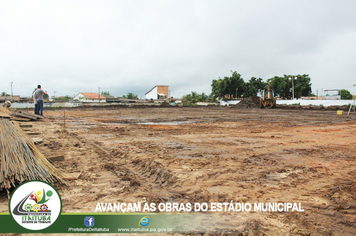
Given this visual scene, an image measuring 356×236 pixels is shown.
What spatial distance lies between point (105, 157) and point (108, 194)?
195 centimetres

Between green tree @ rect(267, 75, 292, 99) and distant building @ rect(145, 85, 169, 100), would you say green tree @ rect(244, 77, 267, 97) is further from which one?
distant building @ rect(145, 85, 169, 100)

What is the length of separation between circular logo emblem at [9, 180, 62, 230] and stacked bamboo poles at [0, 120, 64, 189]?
0.50 metres

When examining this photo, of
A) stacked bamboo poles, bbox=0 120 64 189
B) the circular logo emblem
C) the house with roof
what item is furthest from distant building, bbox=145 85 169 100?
the circular logo emblem

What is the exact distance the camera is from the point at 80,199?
8.38 ft

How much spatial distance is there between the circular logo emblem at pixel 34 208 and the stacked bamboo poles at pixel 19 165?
50cm

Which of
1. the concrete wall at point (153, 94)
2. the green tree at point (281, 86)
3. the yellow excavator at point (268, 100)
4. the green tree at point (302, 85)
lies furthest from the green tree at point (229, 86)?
the concrete wall at point (153, 94)

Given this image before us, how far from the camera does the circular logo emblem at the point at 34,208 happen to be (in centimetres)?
192

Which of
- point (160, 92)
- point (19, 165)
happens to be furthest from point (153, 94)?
point (19, 165)

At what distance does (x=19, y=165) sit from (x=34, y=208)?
90 centimetres

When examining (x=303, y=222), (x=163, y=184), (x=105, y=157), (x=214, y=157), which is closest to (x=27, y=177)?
(x=163, y=184)

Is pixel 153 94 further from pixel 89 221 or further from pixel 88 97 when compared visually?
pixel 89 221

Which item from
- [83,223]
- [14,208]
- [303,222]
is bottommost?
[303,222]

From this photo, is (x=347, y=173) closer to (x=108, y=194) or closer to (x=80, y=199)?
(x=108, y=194)

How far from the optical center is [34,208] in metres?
1.92
